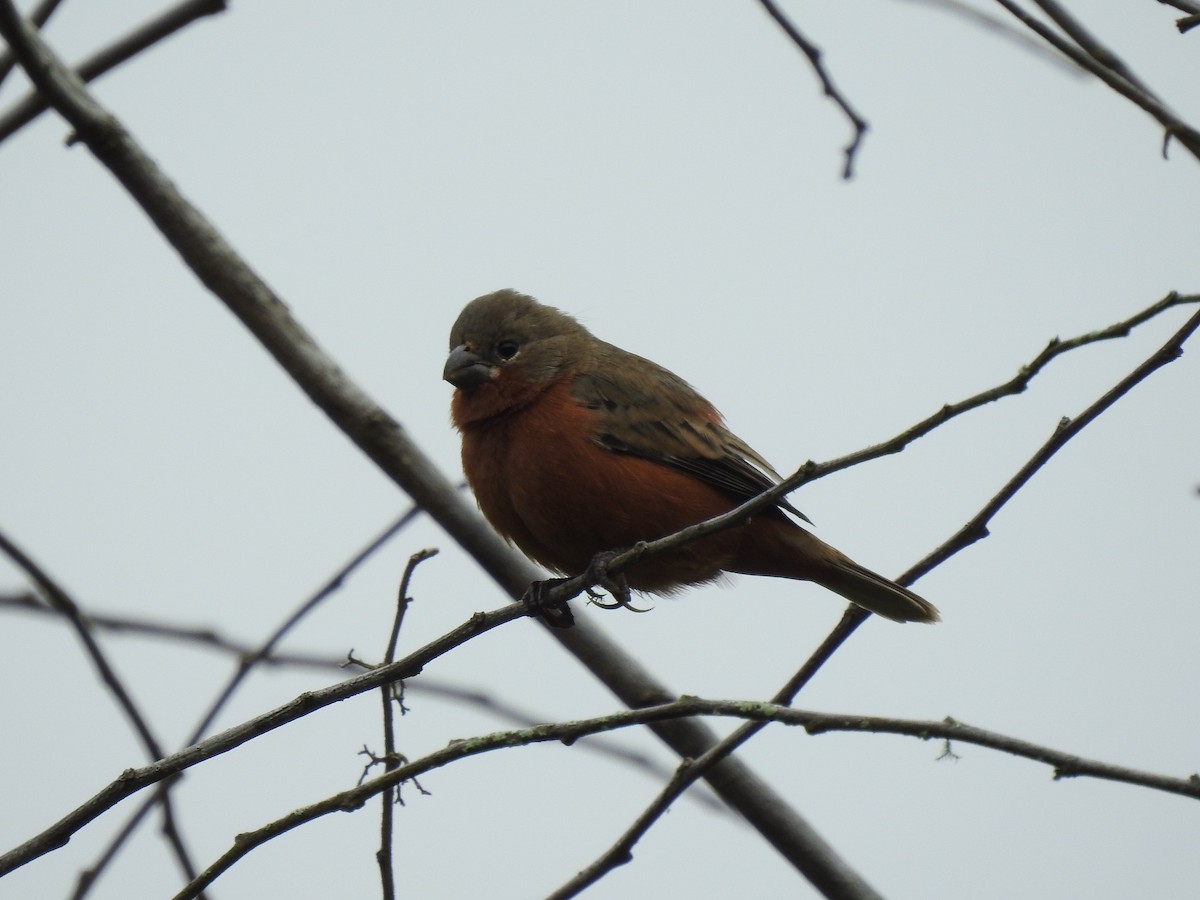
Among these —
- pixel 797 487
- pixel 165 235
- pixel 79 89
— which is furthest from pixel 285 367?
pixel 797 487

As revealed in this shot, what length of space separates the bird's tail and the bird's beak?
6.21ft

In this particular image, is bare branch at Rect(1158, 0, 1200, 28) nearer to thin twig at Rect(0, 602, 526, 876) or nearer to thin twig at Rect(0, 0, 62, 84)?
thin twig at Rect(0, 602, 526, 876)

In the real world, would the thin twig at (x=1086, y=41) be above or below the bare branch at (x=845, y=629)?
above

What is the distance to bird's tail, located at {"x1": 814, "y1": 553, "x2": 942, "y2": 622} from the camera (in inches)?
257

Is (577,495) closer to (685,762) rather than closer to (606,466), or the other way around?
(606,466)

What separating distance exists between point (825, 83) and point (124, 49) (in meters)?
2.50

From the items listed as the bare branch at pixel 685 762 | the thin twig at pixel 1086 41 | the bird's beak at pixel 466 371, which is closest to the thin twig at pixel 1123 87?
the thin twig at pixel 1086 41

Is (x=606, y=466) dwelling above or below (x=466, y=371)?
below

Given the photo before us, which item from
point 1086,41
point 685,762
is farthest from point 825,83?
point 685,762

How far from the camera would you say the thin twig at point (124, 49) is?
475 cm

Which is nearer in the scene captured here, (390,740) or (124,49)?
(390,740)

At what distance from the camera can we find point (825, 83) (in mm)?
4609

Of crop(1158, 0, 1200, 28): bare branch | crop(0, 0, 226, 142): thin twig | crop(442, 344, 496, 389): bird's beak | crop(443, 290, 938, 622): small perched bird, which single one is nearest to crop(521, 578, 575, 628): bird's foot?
crop(443, 290, 938, 622): small perched bird

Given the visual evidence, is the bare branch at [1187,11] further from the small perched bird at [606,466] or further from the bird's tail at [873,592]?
the bird's tail at [873,592]
